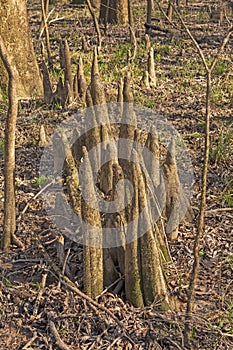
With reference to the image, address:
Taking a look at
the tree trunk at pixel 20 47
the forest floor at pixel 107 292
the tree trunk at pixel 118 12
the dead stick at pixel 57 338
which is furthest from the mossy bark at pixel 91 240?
the tree trunk at pixel 118 12

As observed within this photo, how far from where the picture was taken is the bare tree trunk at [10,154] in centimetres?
286

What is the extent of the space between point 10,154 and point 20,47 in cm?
341

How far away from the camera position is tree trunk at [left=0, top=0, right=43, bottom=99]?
5.92m

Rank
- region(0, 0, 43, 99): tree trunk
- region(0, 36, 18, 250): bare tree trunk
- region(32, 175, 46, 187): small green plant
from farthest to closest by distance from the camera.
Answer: region(0, 0, 43, 99): tree trunk → region(32, 175, 46, 187): small green plant → region(0, 36, 18, 250): bare tree trunk

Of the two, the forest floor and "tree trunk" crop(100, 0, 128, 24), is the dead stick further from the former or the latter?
"tree trunk" crop(100, 0, 128, 24)

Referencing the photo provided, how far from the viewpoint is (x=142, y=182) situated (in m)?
2.58

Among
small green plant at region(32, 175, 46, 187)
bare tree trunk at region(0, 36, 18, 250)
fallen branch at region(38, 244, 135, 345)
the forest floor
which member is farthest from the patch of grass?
fallen branch at region(38, 244, 135, 345)

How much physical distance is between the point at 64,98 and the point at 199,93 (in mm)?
1869

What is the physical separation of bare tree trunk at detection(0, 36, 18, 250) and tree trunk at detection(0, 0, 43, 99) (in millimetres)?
2833

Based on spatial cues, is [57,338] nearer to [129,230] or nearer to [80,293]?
[80,293]

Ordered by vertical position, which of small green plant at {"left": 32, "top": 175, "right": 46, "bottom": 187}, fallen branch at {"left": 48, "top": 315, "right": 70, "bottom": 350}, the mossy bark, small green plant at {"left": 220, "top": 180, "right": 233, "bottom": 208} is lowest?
fallen branch at {"left": 48, "top": 315, "right": 70, "bottom": 350}

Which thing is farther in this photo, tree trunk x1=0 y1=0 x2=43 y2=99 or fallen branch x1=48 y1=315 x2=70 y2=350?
tree trunk x1=0 y1=0 x2=43 y2=99

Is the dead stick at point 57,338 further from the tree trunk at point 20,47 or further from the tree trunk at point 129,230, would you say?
the tree trunk at point 20,47

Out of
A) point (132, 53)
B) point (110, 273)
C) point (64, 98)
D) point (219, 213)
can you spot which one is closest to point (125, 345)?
point (110, 273)
